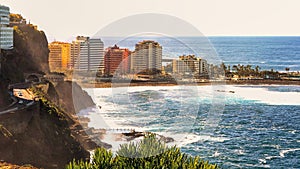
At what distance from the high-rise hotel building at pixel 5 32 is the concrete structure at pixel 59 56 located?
13.3 m

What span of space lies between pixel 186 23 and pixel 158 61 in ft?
13.9

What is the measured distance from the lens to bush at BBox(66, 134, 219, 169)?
9297mm

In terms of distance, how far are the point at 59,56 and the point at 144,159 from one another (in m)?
38.7

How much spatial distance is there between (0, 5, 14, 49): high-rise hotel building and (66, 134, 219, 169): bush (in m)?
19.2

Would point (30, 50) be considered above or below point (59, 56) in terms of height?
above

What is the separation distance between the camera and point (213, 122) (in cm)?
2069

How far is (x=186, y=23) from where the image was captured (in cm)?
934

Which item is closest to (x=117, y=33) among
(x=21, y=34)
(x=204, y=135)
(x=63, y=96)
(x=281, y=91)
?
(x=204, y=135)

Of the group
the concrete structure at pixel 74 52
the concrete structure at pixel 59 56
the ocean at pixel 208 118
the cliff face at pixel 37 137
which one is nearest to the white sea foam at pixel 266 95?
the ocean at pixel 208 118

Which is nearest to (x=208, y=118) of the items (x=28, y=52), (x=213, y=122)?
(x=213, y=122)

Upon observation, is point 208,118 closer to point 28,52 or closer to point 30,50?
point 28,52

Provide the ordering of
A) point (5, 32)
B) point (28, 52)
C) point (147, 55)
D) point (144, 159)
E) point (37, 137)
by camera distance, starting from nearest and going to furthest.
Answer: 1. point (144, 159)
2. point (147, 55)
3. point (37, 137)
4. point (5, 32)
5. point (28, 52)

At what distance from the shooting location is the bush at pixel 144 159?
9297 millimetres

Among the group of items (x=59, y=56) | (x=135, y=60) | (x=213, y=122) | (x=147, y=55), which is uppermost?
(x=59, y=56)
